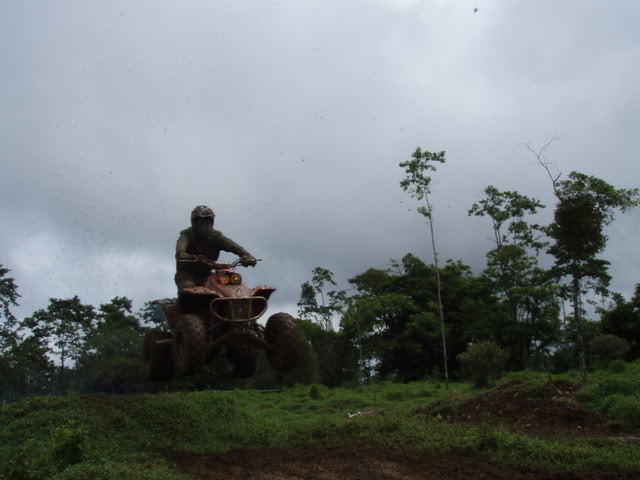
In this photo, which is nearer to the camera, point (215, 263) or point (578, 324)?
point (215, 263)

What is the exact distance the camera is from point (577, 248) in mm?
22562

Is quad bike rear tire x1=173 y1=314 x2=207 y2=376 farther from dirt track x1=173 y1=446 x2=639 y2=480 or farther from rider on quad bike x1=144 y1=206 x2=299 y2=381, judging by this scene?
dirt track x1=173 y1=446 x2=639 y2=480

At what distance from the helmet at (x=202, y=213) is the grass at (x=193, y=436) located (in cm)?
436

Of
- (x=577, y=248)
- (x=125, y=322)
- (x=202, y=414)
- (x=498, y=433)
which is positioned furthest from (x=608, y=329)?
(x=125, y=322)

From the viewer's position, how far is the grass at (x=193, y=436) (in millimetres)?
11719

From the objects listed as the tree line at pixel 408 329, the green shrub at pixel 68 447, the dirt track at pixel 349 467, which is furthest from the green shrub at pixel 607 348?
the green shrub at pixel 68 447

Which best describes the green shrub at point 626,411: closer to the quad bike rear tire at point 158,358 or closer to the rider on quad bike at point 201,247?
the rider on quad bike at point 201,247

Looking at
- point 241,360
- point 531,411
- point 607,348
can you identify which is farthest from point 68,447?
point 607,348

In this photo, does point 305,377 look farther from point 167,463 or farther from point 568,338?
point 167,463

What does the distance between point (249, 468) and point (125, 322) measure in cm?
3736

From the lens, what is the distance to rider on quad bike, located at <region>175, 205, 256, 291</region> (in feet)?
37.2

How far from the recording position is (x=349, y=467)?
11797 millimetres

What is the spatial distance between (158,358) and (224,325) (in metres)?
2.16

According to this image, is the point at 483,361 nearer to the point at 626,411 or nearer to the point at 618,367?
the point at 618,367
